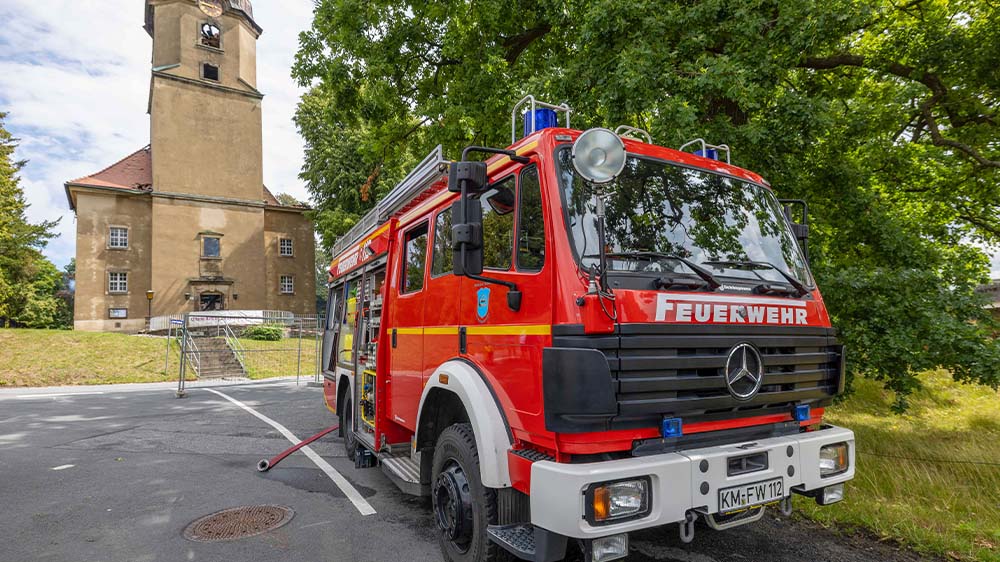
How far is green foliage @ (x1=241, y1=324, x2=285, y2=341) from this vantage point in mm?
24516

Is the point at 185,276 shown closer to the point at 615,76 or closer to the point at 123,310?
the point at 123,310

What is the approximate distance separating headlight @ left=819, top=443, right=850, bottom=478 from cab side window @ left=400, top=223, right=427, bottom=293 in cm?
310

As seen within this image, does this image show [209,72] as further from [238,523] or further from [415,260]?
[238,523]

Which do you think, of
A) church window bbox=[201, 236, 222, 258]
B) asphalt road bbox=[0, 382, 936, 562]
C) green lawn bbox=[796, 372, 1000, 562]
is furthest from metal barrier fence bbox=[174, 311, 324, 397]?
green lawn bbox=[796, 372, 1000, 562]

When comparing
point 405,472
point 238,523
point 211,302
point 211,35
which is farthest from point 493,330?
point 211,35

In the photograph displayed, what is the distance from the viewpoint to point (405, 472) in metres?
4.68

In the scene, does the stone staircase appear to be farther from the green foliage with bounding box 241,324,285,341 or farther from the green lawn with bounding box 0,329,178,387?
the green foliage with bounding box 241,324,285,341

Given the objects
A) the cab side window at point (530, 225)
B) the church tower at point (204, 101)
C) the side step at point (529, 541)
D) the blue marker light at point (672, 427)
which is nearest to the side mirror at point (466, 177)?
the cab side window at point (530, 225)

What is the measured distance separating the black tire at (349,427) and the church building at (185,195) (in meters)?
30.5

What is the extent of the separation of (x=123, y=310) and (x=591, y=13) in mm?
34050

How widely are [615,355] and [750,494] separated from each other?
3.62ft

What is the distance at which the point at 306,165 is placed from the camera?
33.6 m

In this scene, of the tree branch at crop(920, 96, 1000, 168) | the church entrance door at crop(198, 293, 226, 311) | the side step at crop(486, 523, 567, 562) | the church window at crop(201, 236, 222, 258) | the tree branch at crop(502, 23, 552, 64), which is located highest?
the tree branch at crop(502, 23, 552, 64)

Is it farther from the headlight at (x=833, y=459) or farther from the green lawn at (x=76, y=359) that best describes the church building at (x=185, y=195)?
the headlight at (x=833, y=459)
